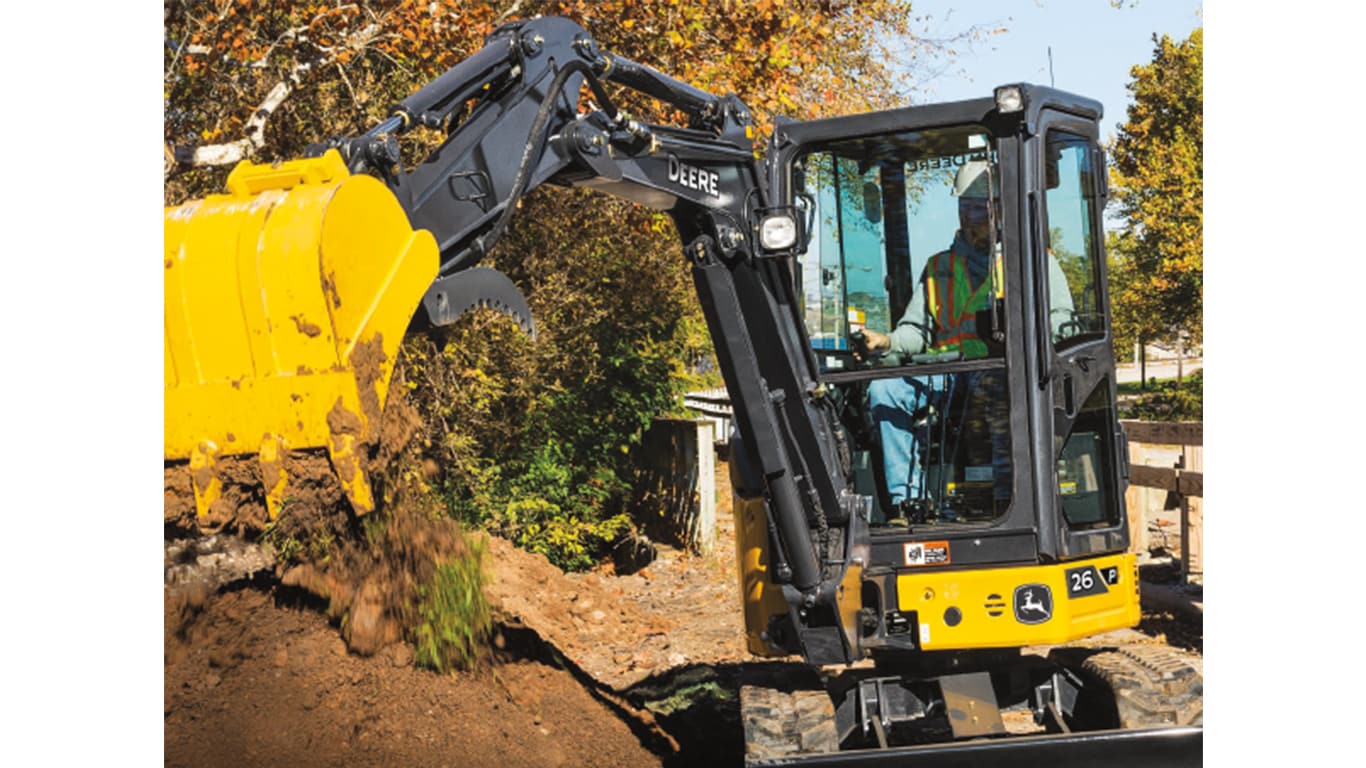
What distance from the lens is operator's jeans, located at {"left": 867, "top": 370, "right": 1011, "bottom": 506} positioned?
16.8 ft

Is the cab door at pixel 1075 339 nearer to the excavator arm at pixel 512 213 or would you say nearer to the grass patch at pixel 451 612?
the excavator arm at pixel 512 213

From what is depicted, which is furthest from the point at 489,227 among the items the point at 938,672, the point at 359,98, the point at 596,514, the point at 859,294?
the point at 596,514

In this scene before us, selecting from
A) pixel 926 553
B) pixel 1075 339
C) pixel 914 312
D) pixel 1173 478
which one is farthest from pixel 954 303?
pixel 1173 478

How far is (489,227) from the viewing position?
4359 millimetres

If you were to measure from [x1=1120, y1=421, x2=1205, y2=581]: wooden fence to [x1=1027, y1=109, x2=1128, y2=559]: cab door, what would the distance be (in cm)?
283

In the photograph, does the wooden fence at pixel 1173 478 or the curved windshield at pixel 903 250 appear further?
the wooden fence at pixel 1173 478

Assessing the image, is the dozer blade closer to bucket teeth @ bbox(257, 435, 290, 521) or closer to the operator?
the operator

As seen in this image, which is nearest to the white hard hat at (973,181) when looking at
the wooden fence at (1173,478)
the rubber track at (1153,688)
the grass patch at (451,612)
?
the rubber track at (1153,688)

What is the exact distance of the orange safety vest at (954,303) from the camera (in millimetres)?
5137

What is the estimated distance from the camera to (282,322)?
12.5 ft

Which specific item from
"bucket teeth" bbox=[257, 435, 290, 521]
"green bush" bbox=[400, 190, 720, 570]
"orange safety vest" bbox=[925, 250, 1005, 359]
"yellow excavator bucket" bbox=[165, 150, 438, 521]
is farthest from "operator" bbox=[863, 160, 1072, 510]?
"green bush" bbox=[400, 190, 720, 570]

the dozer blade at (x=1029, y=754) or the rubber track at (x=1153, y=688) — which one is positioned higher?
the rubber track at (x=1153, y=688)

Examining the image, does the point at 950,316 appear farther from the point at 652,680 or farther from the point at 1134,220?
the point at 1134,220

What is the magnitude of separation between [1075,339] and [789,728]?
5.91ft
